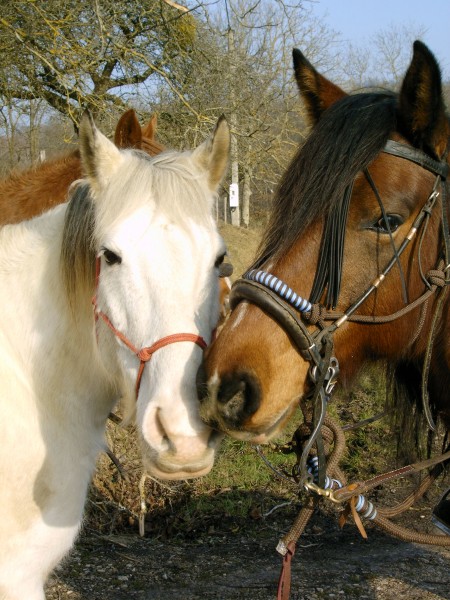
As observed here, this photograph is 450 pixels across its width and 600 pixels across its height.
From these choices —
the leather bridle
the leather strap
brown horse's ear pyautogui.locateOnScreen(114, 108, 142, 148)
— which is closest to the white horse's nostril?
the leather bridle

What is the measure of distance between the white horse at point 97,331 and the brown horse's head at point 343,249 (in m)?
0.19

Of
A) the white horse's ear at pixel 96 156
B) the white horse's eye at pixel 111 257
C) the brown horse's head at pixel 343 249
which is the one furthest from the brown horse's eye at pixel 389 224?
the white horse's ear at pixel 96 156

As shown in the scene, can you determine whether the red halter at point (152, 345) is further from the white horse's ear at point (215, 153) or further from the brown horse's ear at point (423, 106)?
the brown horse's ear at point (423, 106)

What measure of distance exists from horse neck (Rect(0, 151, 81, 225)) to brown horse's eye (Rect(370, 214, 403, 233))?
2.32 meters

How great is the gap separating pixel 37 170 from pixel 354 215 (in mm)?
2820

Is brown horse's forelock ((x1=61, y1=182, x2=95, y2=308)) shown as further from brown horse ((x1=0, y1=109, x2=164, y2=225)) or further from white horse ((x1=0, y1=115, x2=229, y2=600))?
brown horse ((x1=0, y1=109, x2=164, y2=225))

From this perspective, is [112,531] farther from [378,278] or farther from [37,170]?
[378,278]

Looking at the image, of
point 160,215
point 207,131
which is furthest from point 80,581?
point 207,131

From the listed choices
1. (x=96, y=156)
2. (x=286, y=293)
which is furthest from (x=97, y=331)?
(x=286, y=293)

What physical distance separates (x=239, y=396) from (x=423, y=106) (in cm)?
119

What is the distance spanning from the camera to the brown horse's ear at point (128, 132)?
12.1 ft

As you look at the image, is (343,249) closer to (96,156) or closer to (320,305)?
(320,305)

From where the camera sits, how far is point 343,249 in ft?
6.15

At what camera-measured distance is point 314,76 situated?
7.57ft
